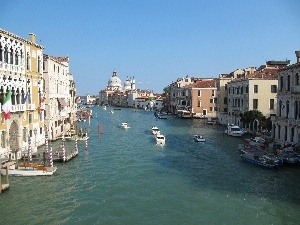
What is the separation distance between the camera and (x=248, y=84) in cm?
3591

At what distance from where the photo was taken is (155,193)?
15.4 meters

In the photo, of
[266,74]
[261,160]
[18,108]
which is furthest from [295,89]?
[18,108]

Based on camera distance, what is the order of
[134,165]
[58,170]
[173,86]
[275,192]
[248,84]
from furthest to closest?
[173,86] < [248,84] < [134,165] < [58,170] < [275,192]

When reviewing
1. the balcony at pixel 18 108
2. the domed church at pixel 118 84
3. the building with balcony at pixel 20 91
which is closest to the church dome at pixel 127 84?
the domed church at pixel 118 84

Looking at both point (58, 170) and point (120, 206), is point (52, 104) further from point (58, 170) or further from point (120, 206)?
point (120, 206)

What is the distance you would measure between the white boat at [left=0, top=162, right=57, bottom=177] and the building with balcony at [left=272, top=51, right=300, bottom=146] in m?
15.3

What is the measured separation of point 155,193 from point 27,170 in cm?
678

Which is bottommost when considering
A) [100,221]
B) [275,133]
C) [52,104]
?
[100,221]

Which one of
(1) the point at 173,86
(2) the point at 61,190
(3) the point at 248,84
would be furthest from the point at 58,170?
(1) the point at 173,86

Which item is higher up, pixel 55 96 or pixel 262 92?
pixel 262 92

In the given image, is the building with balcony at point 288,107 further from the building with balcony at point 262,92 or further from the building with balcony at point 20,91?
the building with balcony at point 20,91

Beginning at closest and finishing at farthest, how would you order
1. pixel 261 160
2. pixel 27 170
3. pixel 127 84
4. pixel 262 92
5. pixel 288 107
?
pixel 27 170
pixel 261 160
pixel 288 107
pixel 262 92
pixel 127 84

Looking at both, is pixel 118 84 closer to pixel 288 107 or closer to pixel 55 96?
pixel 55 96

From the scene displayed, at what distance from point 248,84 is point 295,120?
13528 millimetres
